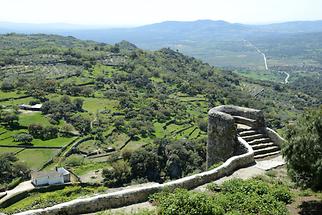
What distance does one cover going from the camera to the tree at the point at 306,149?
34.9 ft

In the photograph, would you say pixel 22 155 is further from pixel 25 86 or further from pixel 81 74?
pixel 81 74

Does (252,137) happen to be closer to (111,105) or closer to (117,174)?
(117,174)

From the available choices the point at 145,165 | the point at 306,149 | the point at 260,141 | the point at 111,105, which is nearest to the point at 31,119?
the point at 111,105

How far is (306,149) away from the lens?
10773mm

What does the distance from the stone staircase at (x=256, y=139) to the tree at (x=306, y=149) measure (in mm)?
5837

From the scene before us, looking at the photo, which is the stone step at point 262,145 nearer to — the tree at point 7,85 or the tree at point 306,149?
the tree at point 306,149

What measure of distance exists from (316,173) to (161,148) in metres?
59.0

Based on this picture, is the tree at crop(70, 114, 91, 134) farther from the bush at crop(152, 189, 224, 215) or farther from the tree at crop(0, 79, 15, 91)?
the bush at crop(152, 189, 224, 215)

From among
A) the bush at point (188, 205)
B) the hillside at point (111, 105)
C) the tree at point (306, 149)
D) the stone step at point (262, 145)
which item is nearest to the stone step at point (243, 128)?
the stone step at point (262, 145)

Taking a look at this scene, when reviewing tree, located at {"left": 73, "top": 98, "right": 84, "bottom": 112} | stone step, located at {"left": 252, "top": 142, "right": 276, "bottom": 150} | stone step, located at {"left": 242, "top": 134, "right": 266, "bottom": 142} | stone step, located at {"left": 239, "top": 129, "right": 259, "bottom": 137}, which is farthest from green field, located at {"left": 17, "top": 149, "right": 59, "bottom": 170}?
stone step, located at {"left": 252, "top": 142, "right": 276, "bottom": 150}

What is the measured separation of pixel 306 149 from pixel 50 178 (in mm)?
46938

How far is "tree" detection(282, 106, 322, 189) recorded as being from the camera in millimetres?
10625

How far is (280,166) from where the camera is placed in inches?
628

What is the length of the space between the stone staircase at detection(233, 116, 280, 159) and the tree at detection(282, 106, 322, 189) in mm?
5837
